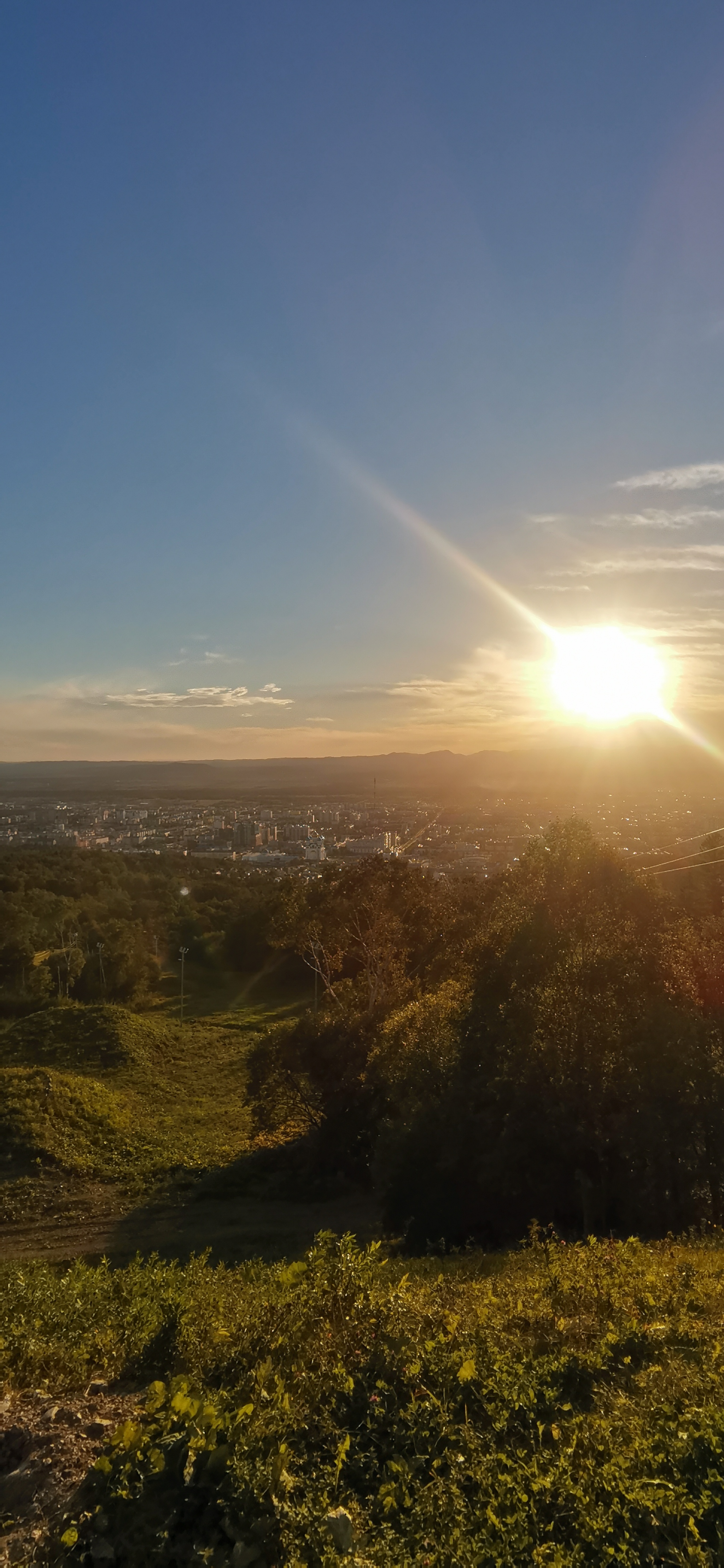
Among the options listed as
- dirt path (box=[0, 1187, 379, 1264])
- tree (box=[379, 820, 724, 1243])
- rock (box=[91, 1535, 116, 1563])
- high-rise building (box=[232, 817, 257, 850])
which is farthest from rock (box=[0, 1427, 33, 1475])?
high-rise building (box=[232, 817, 257, 850])

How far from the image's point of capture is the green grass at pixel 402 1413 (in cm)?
320

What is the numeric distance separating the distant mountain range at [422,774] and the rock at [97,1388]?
42.2m

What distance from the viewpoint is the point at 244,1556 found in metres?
3.04

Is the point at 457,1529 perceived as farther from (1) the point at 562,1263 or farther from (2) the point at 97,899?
(2) the point at 97,899

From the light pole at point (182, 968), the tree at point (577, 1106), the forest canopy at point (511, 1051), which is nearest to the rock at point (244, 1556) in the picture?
the forest canopy at point (511, 1051)

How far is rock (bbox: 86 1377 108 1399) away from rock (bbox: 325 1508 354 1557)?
2.24 metres

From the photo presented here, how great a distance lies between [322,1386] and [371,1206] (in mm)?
12400

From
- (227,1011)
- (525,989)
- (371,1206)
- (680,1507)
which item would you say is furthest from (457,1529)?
(227,1011)

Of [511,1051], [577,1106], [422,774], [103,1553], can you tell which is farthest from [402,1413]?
[422,774]

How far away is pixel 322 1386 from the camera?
4.20 m

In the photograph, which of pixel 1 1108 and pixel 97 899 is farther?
pixel 97 899

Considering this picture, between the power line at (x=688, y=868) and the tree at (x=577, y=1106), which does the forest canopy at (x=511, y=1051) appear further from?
the power line at (x=688, y=868)

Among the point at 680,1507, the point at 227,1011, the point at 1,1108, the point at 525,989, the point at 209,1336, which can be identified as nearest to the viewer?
the point at 680,1507

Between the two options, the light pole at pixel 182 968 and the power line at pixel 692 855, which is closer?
the power line at pixel 692 855
